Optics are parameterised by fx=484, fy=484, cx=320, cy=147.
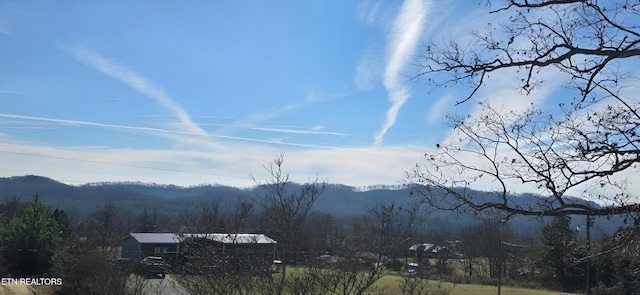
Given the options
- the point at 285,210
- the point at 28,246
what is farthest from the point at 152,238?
the point at 285,210

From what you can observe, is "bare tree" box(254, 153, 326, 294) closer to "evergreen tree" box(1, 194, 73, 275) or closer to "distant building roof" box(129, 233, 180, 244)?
"evergreen tree" box(1, 194, 73, 275)

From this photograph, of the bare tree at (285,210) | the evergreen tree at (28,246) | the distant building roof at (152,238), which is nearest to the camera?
the bare tree at (285,210)

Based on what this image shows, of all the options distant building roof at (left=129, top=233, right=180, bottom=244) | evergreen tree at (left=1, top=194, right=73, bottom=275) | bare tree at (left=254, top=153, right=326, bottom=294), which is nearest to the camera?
bare tree at (left=254, top=153, right=326, bottom=294)

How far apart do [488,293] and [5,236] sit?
28.6 m

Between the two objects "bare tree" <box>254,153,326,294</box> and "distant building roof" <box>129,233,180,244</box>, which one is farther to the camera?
"distant building roof" <box>129,233,180,244</box>

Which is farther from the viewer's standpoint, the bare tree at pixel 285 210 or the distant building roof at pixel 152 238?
the distant building roof at pixel 152 238

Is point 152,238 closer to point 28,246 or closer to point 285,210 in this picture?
point 28,246

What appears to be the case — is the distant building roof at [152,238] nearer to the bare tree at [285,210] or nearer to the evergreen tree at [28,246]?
the evergreen tree at [28,246]

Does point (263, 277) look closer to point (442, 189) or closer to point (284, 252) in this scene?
point (284, 252)

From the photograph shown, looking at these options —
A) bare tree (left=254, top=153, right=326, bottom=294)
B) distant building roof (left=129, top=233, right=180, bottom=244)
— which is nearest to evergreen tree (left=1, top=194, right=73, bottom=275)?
distant building roof (left=129, top=233, right=180, bottom=244)

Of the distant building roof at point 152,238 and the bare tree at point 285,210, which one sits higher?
the bare tree at point 285,210

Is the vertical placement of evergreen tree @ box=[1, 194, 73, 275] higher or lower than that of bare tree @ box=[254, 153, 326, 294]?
lower

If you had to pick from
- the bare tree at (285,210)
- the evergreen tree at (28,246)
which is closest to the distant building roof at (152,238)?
the evergreen tree at (28,246)

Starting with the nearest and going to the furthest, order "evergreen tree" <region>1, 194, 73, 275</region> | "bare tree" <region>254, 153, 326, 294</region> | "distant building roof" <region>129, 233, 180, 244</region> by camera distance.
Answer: "bare tree" <region>254, 153, 326, 294</region>, "evergreen tree" <region>1, 194, 73, 275</region>, "distant building roof" <region>129, 233, 180, 244</region>
